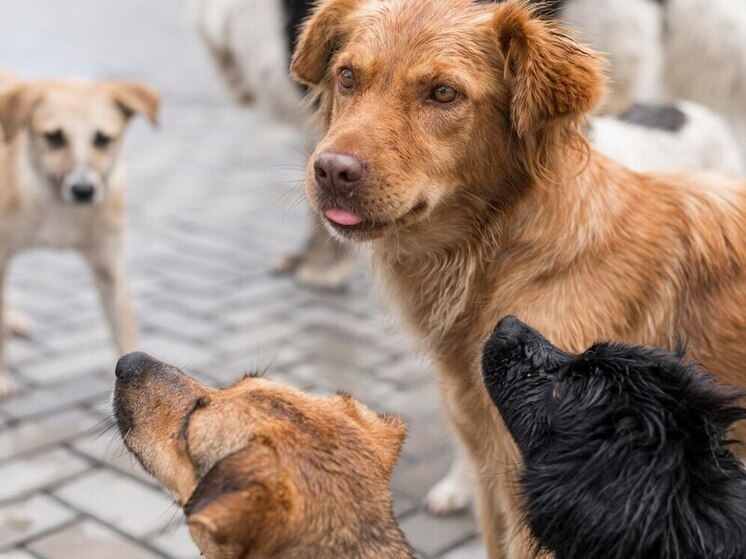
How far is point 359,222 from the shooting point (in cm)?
303

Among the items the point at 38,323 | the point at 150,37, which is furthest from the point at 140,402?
the point at 150,37

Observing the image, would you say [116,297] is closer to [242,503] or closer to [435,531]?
[435,531]

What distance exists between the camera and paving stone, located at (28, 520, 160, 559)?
3.90 m

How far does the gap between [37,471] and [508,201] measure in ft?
8.52

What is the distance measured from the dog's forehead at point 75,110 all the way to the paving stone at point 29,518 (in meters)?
2.01

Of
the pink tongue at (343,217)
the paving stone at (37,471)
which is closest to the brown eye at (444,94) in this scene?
the pink tongue at (343,217)

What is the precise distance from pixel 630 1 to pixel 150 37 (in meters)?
11.2

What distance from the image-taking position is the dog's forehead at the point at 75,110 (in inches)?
207

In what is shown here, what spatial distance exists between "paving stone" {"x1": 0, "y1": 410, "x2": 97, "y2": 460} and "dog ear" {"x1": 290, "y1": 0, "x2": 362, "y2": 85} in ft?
7.55

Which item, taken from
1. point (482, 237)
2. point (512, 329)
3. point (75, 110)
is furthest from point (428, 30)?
point (75, 110)

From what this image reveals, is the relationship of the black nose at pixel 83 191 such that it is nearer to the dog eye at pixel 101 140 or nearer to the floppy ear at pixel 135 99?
the dog eye at pixel 101 140

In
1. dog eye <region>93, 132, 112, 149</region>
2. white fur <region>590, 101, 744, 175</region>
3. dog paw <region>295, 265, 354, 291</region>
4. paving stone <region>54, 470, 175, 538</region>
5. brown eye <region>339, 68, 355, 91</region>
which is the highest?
brown eye <region>339, 68, 355, 91</region>

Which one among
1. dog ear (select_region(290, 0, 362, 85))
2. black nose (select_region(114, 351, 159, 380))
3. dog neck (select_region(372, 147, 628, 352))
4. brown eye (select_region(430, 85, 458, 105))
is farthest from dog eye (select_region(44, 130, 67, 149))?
brown eye (select_region(430, 85, 458, 105))

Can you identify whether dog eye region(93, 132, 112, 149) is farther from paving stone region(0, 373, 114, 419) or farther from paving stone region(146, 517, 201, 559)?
paving stone region(146, 517, 201, 559)
